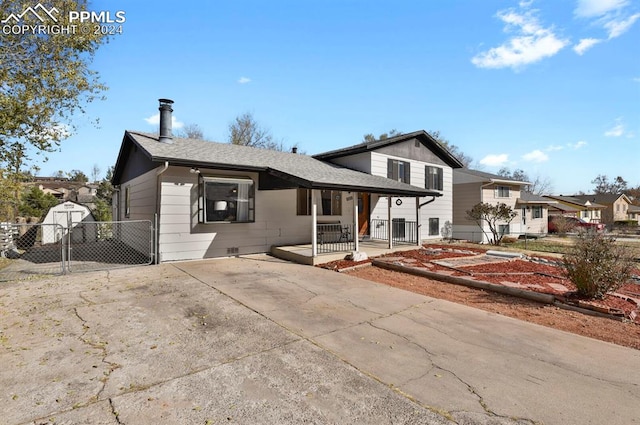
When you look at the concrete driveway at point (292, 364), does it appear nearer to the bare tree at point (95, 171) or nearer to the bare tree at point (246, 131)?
the bare tree at point (246, 131)

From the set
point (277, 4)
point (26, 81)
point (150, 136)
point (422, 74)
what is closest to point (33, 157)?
point (26, 81)

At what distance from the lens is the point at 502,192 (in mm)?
23375

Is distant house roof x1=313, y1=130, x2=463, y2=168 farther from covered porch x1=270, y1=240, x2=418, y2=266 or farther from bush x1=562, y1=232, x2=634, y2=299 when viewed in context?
bush x1=562, y1=232, x2=634, y2=299

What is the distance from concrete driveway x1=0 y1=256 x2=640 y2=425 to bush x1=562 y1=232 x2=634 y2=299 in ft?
6.11

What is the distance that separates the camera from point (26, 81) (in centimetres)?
955

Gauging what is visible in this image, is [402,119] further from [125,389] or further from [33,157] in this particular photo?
[125,389]

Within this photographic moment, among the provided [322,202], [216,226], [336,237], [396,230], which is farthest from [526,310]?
[396,230]

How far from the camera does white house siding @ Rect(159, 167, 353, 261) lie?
339 inches

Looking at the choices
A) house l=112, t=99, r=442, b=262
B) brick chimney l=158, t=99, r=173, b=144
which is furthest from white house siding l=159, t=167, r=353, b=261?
brick chimney l=158, t=99, r=173, b=144

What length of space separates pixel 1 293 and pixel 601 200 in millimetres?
69061

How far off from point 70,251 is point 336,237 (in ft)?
29.1

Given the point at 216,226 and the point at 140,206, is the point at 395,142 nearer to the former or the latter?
the point at 216,226

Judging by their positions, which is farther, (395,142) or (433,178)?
(433,178)

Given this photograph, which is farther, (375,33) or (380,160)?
(380,160)
